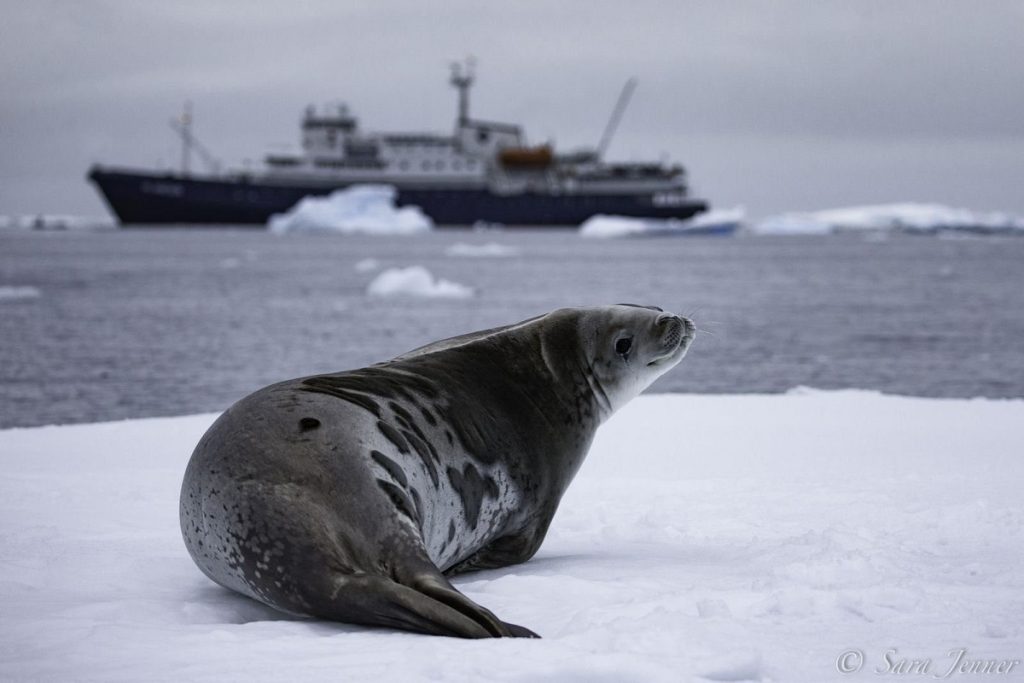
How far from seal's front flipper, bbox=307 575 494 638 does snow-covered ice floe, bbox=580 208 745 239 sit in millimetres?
66901

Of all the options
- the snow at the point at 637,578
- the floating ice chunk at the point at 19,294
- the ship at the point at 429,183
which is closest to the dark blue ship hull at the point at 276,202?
the ship at the point at 429,183

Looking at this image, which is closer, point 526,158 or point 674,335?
point 674,335

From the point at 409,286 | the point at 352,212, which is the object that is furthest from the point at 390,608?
the point at 352,212

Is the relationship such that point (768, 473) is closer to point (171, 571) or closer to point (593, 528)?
point (593, 528)

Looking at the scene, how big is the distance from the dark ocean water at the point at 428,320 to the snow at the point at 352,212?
13.0 metres

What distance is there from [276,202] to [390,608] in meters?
68.7

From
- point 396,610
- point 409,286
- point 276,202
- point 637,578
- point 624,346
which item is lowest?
point 276,202

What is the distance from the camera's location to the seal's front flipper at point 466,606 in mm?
2680

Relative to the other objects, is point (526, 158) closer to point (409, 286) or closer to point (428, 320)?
point (409, 286)

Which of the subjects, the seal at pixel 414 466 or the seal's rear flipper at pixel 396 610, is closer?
the seal's rear flipper at pixel 396 610

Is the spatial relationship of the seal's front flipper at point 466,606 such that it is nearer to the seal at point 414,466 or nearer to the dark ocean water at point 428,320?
the seal at point 414,466

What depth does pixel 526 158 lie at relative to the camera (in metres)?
71.8

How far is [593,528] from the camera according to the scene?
4.23m

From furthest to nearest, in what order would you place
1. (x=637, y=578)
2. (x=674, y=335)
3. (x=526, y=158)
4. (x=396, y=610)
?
(x=526, y=158), (x=674, y=335), (x=637, y=578), (x=396, y=610)
